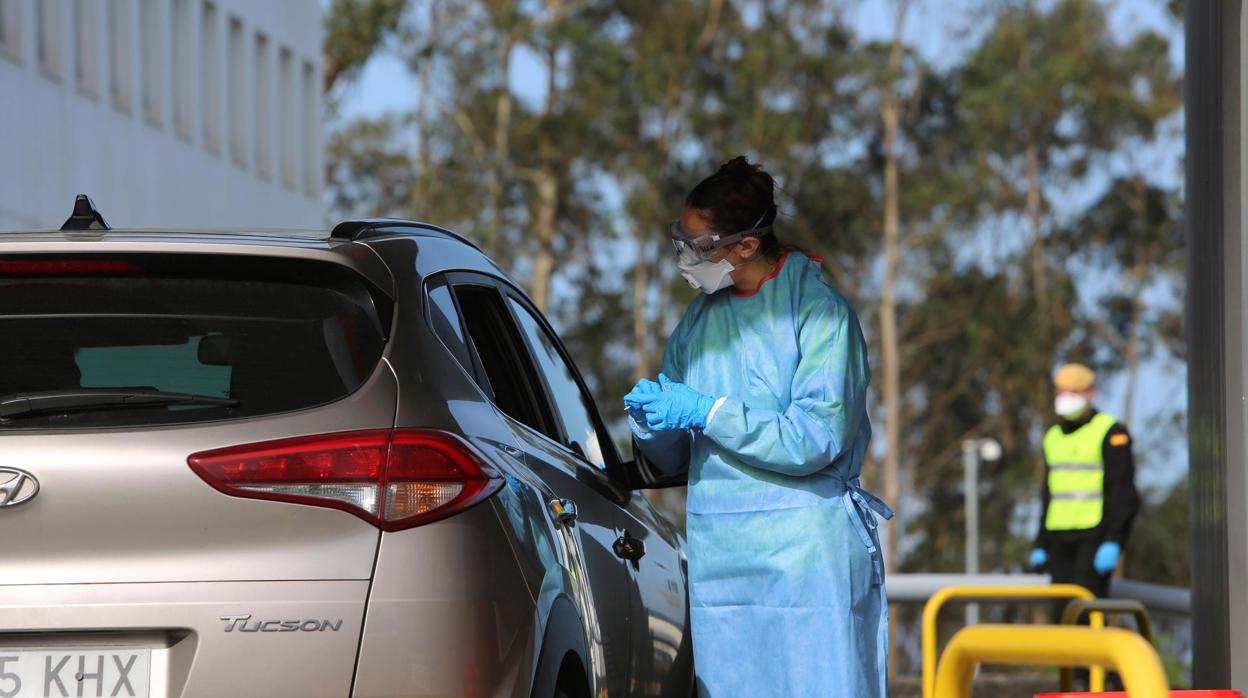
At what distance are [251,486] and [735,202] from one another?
1.82 meters

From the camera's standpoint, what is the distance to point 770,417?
468 centimetres

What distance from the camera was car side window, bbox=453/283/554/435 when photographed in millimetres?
4277

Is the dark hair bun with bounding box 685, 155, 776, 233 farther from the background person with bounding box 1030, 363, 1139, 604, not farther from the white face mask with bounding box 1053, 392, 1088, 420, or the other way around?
the white face mask with bounding box 1053, 392, 1088, 420

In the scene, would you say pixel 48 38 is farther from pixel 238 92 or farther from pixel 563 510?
pixel 563 510

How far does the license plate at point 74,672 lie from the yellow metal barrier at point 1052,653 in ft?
4.22

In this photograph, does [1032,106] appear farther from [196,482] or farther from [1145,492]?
[196,482]

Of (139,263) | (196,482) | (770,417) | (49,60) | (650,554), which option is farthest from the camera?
(49,60)

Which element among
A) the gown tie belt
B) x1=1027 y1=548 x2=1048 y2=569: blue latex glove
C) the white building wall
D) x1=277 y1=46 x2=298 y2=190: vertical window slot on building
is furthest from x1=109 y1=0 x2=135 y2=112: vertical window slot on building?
the gown tie belt

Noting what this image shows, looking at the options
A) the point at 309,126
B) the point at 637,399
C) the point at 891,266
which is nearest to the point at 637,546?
the point at 637,399

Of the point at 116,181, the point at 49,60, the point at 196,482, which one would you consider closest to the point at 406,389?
the point at 196,482

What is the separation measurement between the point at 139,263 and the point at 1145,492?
1635 inches

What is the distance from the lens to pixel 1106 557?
1180cm

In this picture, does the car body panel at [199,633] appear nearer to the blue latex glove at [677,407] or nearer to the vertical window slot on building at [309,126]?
the blue latex glove at [677,407]

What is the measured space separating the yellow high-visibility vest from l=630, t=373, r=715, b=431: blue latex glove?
7.60 metres
